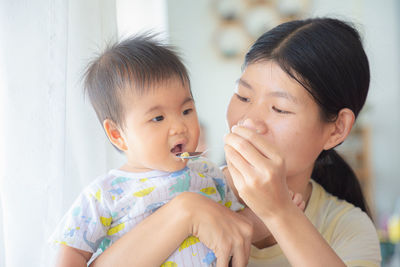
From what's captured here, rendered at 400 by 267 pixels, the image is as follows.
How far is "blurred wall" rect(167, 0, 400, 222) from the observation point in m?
4.76

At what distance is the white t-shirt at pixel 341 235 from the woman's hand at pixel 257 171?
0.38 metres

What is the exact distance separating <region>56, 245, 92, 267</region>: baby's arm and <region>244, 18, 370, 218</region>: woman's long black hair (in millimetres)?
740

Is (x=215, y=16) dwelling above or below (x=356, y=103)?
above

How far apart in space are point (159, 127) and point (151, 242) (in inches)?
11.0

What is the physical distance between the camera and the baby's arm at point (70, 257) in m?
0.92

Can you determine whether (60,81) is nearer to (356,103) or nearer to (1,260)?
(1,260)

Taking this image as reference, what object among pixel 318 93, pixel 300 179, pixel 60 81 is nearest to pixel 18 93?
pixel 60 81

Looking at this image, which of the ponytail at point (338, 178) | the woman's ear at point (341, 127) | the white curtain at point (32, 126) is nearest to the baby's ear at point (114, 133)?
the white curtain at point (32, 126)

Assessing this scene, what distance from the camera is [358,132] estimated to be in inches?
188

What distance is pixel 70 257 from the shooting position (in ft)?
3.06

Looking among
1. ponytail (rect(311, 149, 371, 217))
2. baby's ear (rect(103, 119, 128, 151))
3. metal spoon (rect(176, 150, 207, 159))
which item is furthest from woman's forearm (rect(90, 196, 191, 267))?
ponytail (rect(311, 149, 371, 217))

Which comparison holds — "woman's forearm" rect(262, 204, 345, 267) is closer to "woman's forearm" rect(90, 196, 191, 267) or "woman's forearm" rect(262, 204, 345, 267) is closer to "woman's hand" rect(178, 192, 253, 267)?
"woman's hand" rect(178, 192, 253, 267)

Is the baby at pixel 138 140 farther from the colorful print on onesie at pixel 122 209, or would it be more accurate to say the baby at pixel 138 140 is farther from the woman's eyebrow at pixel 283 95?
the woman's eyebrow at pixel 283 95

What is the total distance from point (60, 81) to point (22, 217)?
330 mm
